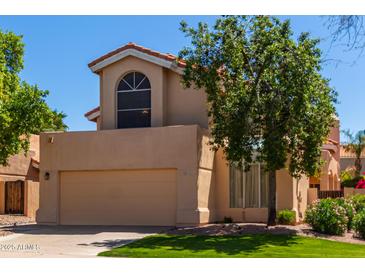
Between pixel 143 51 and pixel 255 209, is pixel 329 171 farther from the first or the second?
pixel 143 51

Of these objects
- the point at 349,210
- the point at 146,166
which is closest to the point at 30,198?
the point at 146,166

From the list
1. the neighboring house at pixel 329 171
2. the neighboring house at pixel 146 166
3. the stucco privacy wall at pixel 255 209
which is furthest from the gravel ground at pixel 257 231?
the neighboring house at pixel 329 171

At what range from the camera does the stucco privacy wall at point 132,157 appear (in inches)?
808

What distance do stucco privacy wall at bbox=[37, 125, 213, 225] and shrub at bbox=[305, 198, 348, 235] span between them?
3.96 meters

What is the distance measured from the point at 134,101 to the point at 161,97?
1.30 meters

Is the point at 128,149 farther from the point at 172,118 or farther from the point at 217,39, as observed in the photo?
the point at 217,39

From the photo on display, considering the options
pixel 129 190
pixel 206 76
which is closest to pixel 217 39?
pixel 206 76

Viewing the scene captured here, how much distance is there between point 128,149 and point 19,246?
6551 millimetres

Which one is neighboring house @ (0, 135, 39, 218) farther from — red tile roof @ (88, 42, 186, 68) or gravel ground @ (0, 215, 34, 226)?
red tile roof @ (88, 42, 186, 68)

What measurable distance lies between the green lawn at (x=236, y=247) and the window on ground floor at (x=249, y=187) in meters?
4.12

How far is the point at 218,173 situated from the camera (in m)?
22.5

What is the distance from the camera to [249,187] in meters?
22.0

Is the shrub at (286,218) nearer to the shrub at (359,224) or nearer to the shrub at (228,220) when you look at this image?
Result: the shrub at (228,220)
